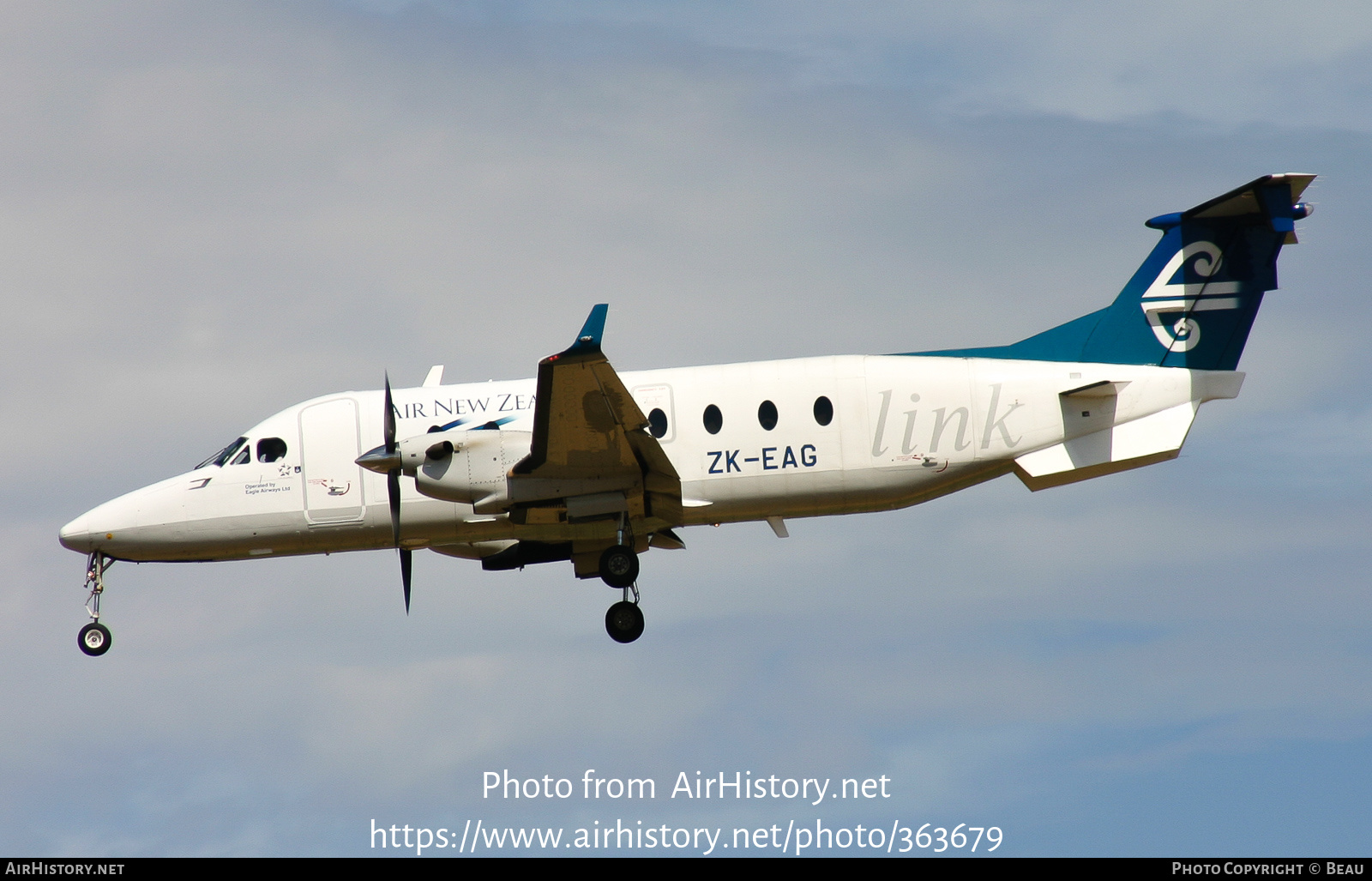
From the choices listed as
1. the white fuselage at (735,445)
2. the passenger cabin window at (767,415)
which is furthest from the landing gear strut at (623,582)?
the passenger cabin window at (767,415)

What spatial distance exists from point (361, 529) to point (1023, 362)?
1112cm

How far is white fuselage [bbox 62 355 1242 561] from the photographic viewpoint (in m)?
23.7

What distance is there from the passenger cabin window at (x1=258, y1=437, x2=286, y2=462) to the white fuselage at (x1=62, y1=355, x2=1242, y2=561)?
28 millimetres

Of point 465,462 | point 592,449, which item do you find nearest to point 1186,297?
point 592,449

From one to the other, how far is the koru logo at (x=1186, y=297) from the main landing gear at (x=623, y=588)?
30.8 ft

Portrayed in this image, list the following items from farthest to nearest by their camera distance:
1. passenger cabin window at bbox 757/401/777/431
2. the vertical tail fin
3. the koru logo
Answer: the koru logo < the vertical tail fin < passenger cabin window at bbox 757/401/777/431

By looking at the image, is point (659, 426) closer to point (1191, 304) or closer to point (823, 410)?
point (823, 410)

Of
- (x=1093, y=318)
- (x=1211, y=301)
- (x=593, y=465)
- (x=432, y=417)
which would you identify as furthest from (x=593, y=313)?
(x=1211, y=301)

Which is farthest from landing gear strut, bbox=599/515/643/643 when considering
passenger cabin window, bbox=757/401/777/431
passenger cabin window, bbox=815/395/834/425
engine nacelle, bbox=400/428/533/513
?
passenger cabin window, bbox=815/395/834/425

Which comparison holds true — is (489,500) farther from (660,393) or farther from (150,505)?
(150,505)

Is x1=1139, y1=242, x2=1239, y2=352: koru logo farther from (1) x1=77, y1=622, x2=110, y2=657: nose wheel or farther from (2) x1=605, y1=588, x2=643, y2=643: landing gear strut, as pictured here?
(1) x1=77, y1=622, x2=110, y2=657: nose wheel

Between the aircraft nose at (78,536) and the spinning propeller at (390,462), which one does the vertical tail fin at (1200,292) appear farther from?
the aircraft nose at (78,536)

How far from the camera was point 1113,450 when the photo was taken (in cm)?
2373

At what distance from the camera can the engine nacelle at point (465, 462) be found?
22328mm
